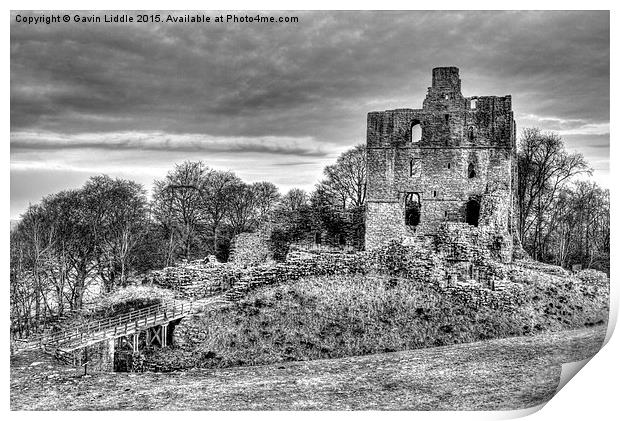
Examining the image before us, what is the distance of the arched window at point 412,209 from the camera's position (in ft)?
49.1

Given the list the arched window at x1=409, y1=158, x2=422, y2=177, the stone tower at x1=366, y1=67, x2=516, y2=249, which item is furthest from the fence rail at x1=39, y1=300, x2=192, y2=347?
the arched window at x1=409, y1=158, x2=422, y2=177

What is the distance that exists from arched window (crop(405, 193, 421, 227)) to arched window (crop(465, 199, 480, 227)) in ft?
3.39

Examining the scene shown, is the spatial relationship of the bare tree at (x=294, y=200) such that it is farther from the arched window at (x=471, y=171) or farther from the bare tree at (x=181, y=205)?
the arched window at (x=471, y=171)

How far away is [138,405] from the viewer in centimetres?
827

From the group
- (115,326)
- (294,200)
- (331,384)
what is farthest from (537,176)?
(115,326)

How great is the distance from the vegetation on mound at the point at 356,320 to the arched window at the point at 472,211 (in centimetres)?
286

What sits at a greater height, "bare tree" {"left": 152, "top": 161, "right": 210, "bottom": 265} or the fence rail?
"bare tree" {"left": 152, "top": 161, "right": 210, "bottom": 265}

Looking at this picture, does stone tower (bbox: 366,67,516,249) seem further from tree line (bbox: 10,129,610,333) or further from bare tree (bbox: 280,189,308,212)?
bare tree (bbox: 280,189,308,212)

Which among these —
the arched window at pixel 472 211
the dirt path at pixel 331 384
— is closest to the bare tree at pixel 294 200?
the arched window at pixel 472 211

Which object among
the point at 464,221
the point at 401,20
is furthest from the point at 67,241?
the point at 464,221

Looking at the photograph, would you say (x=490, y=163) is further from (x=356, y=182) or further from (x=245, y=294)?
(x=245, y=294)

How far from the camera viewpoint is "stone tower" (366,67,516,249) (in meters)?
14.5

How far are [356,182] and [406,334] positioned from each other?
7597 mm

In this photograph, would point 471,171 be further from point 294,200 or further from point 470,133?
point 294,200
